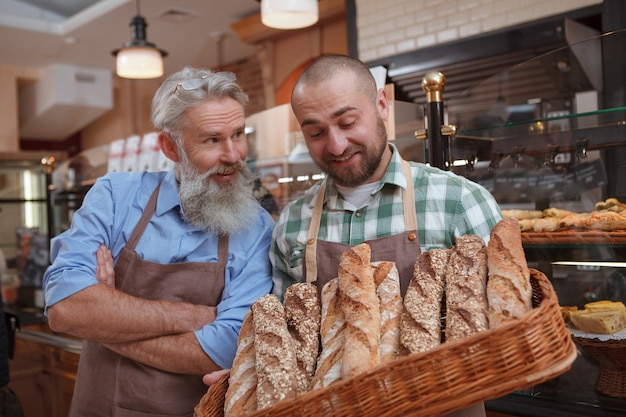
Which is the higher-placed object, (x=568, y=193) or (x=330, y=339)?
(x=568, y=193)

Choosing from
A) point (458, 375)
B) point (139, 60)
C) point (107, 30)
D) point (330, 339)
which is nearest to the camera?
point (458, 375)

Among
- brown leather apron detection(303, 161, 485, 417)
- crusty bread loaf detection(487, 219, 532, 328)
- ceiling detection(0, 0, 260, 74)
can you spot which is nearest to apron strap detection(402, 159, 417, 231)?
brown leather apron detection(303, 161, 485, 417)

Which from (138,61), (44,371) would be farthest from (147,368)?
(138,61)

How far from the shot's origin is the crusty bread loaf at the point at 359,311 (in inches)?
46.2

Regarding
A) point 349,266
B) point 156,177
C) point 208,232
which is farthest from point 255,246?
point 349,266

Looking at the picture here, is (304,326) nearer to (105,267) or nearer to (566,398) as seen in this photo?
(105,267)

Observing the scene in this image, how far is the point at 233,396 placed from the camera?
1.29 meters

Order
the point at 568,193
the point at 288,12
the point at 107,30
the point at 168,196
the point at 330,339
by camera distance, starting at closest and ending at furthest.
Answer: the point at 330,339
the point at 168,196
the point at 568,193
the point at 288,12
the point at 107,30

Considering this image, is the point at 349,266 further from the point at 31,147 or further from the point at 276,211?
the point at 31,147

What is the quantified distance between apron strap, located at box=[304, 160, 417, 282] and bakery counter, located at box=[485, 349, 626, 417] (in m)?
0.73

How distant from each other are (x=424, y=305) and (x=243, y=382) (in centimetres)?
41

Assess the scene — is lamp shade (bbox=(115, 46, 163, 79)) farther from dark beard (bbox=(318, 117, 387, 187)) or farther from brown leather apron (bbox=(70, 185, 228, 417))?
dark beard (bbox=(318, 117, 387, 187))

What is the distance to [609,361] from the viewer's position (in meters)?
1.84

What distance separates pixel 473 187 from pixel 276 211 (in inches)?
52.2
